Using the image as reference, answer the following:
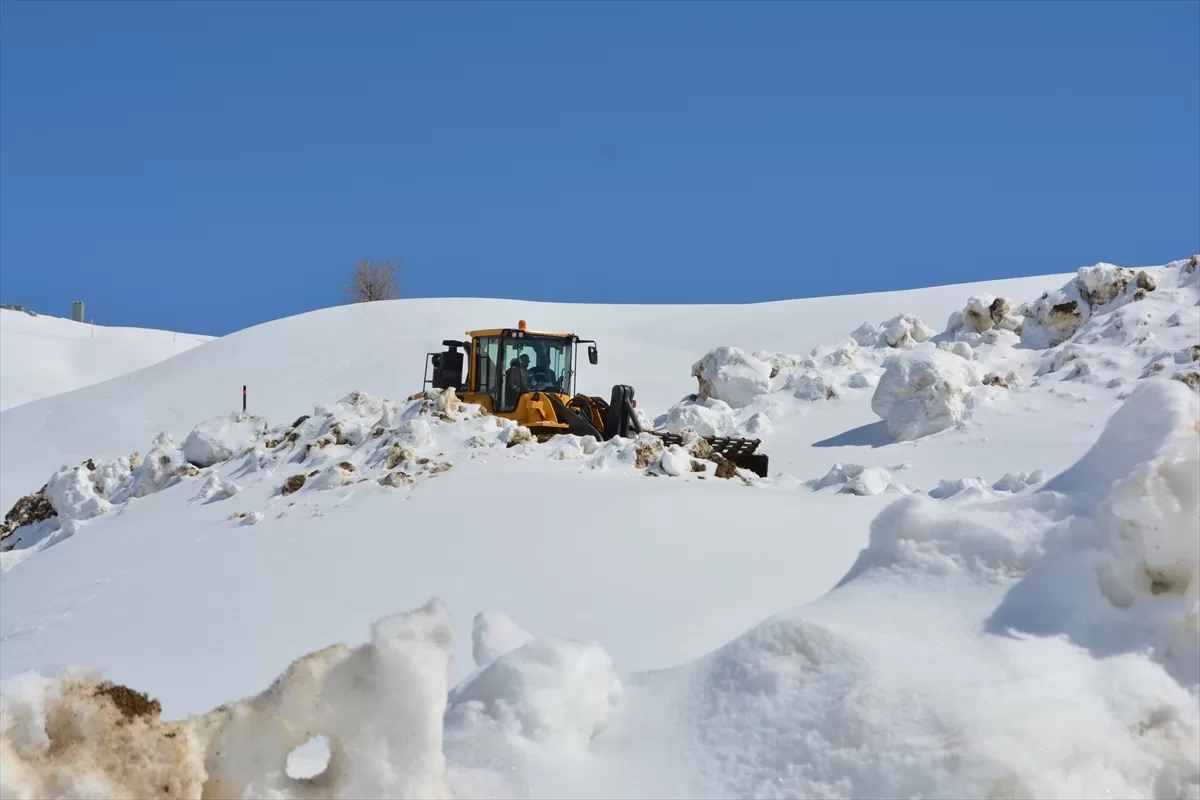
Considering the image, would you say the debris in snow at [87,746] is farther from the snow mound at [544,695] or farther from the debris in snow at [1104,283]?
the debris in snow at [1104,283]

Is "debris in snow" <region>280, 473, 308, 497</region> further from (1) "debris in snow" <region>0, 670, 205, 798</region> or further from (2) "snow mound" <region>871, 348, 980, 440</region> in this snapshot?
(1) "debris in snow" <region>0, 670, 205, 798</region>

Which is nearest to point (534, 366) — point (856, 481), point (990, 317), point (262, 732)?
point (856, 481)

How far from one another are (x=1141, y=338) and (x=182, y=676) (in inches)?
519

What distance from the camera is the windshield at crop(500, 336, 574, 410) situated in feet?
40.3

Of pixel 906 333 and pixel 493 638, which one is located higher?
pixel 906 333

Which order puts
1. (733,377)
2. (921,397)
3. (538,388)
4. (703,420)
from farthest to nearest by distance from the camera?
(733,377), (703,420), (921,397), (538,388)

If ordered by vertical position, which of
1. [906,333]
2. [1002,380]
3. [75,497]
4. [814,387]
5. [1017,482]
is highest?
[906,333]

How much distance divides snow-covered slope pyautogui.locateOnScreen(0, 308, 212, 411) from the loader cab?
2957cm

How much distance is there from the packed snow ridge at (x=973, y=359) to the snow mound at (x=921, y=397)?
12 millimetres

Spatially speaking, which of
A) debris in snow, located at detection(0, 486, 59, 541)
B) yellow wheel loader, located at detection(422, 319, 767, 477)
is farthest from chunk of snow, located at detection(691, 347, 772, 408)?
debris in snow, located at detection(0, 486, 59, 541)

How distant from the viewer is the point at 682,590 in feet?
19.9

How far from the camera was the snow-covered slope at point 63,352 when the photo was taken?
126 ft

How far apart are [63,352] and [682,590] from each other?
41471mm

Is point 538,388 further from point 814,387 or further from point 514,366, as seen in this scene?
point 814,387
